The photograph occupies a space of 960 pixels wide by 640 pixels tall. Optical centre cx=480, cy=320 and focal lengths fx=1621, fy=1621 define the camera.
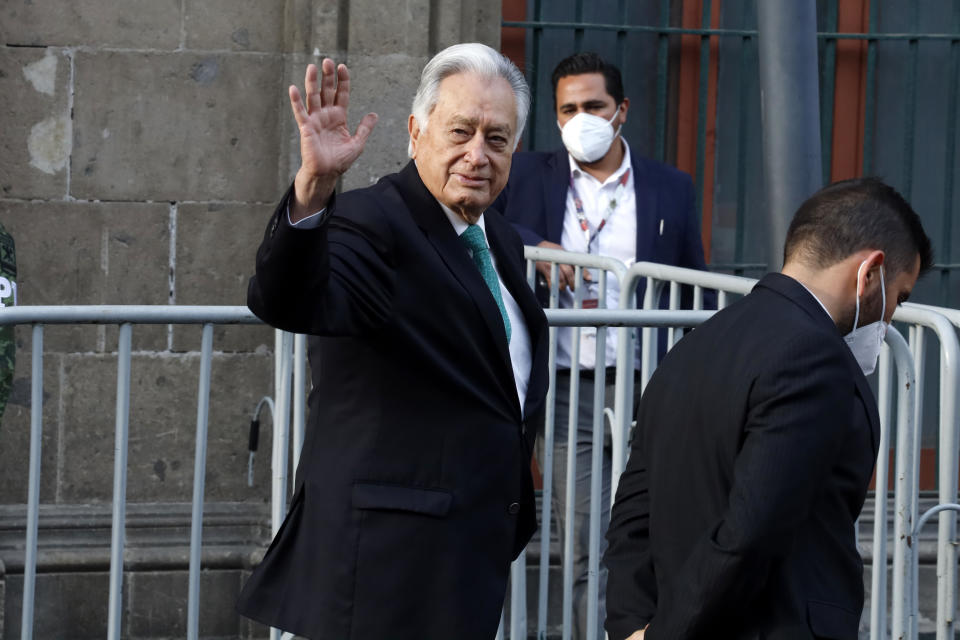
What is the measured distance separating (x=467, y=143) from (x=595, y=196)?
2.56 m

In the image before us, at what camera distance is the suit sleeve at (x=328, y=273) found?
2.63 m

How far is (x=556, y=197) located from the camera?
5.63 meters

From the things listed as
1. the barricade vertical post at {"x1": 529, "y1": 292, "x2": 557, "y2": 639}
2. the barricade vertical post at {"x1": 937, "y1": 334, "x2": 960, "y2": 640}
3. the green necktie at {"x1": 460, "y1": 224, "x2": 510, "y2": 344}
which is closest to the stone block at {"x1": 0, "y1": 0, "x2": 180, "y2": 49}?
the barricade vertical post at {"x1": 529, "y1": 292, "x2": 557, "y2": 639}

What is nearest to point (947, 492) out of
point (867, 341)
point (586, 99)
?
point (867, 341)

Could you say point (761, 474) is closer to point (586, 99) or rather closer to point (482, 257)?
point (482, 257)

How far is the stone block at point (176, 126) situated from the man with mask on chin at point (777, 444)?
3.60 metres

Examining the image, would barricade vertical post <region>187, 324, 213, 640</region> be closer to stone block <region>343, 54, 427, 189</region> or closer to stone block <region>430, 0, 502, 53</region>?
stone block <region>343, 54, 427, 189</region>

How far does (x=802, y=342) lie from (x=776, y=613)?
44 cm

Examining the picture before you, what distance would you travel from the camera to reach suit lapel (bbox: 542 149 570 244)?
5.62 m

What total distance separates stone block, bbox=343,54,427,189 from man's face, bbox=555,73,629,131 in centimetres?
64

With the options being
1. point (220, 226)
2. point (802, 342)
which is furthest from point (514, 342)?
point (220, 226)

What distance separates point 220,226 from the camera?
6.16m

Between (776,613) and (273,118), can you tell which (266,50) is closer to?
(273,118)

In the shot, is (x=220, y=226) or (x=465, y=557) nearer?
(x=465, y=557)
